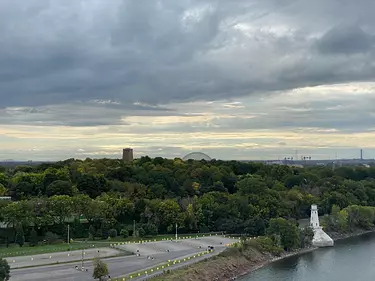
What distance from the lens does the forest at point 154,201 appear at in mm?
44344

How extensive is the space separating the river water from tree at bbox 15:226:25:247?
60.4 ft

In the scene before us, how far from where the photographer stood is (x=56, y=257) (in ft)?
120

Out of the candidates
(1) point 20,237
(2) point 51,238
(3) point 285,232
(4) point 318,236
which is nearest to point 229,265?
(3) point 285,232

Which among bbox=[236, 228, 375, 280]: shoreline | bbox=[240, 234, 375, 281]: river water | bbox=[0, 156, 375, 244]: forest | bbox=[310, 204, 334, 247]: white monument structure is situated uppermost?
bbox=[0, 156, 375, 244]: forest

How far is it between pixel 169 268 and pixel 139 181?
3008 cm

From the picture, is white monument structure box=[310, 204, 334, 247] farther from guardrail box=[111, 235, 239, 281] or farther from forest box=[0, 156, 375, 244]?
guardrail box=[111, 235, 239, 281]

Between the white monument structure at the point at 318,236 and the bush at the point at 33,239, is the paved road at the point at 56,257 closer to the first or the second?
the bush at the point at 33,239

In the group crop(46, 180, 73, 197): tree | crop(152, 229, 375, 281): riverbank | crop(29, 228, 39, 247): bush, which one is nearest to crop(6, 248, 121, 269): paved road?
crop(29, 228, 39, 247): bush

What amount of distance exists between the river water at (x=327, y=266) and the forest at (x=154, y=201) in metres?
5.23

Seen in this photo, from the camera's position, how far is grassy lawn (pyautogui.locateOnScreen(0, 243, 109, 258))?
124ft

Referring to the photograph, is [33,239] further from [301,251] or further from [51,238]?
[301,251]

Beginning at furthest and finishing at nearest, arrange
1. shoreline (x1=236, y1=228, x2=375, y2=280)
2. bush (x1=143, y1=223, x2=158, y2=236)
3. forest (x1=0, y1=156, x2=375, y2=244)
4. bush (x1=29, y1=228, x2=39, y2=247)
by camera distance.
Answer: bush (x1=143, y1=223, x2=158, y2=236), forest (x1=0, y1=156, x2=375, y2=244), bush (x1=29, y1=228, x2=39, y2=247), shoreline (x1=236, y1=228, x2=375, y2=280)

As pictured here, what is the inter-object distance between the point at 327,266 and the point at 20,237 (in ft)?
82.0

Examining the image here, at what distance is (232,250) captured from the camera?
39.5 meters
